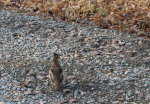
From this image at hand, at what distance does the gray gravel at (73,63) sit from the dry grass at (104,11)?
25.3 inches

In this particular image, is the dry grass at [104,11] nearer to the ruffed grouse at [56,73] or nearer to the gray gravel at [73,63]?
the gray gravel at [73,63]

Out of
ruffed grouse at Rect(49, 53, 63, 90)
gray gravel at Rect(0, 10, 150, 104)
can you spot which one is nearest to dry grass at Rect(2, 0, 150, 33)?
gray gravel at Rect(0, 10, 150, 104)

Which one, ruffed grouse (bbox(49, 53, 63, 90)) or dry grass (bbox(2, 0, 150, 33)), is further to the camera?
dry grass (bbox(2, 0, 150, 33))

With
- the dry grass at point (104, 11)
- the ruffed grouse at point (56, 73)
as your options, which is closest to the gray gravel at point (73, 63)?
the ruffed grouse at point (56, 73)

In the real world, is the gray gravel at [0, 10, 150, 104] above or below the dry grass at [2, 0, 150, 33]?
below

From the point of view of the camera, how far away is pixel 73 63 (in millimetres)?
9750

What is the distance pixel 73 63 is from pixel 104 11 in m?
3.91

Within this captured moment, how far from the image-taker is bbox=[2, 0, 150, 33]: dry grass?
1241cm

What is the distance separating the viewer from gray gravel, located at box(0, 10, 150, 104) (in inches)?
323

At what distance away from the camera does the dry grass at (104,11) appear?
12.4m

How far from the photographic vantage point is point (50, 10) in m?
13.9

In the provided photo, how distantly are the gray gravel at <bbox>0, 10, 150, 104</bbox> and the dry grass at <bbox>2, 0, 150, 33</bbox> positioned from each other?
2.11 ft

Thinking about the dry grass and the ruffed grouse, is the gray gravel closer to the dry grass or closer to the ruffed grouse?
the ruffed grouse

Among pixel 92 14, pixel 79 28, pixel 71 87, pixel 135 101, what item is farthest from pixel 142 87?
pixel 92 14
